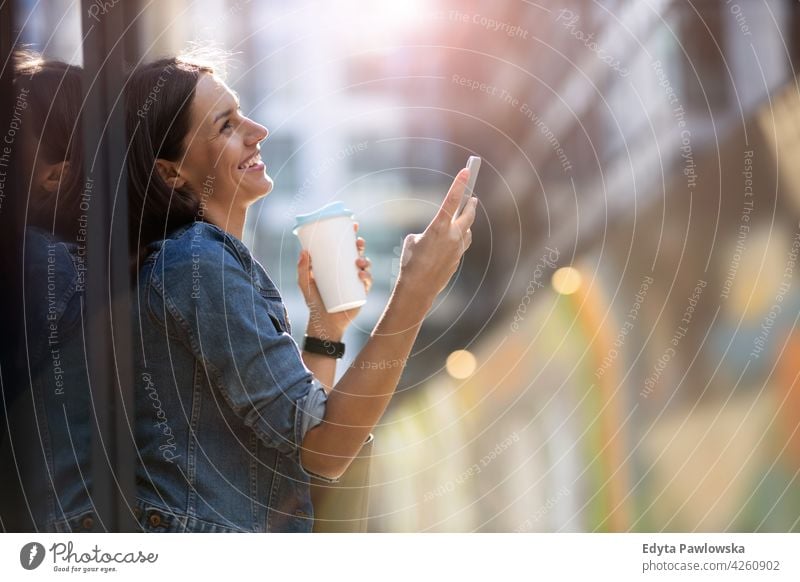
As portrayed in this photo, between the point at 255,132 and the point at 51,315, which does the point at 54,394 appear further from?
the point at 255,132

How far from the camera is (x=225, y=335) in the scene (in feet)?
4.34

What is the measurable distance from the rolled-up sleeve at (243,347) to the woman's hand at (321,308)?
7 cm

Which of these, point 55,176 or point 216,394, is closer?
point 216,394

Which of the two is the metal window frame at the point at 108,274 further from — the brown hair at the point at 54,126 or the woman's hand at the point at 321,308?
the woman's hand at the point at 321,308

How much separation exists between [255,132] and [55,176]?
334 millimetres

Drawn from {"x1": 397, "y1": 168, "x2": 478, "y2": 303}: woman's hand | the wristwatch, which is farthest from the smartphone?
the wristwatch

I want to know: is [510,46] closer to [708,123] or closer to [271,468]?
[708,123]

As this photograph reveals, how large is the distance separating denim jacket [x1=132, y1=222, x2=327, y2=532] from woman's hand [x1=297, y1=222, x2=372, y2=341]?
0.04 metres

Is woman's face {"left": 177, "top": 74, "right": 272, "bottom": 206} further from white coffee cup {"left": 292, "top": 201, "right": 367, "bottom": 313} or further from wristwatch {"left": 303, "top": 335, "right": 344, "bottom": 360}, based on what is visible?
wristwatch {"left": 303, "top": 335, "right": 344, "bottom": 360}

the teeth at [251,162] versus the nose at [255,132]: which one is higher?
the nose at [255,132]

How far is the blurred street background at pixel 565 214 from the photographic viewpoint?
1.44 metres

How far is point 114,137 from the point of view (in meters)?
1.42

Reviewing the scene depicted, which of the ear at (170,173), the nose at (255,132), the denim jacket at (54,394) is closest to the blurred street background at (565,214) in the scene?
the nose at (255,132)

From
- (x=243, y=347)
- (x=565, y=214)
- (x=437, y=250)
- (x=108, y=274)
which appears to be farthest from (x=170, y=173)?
(x=565, y=214)
